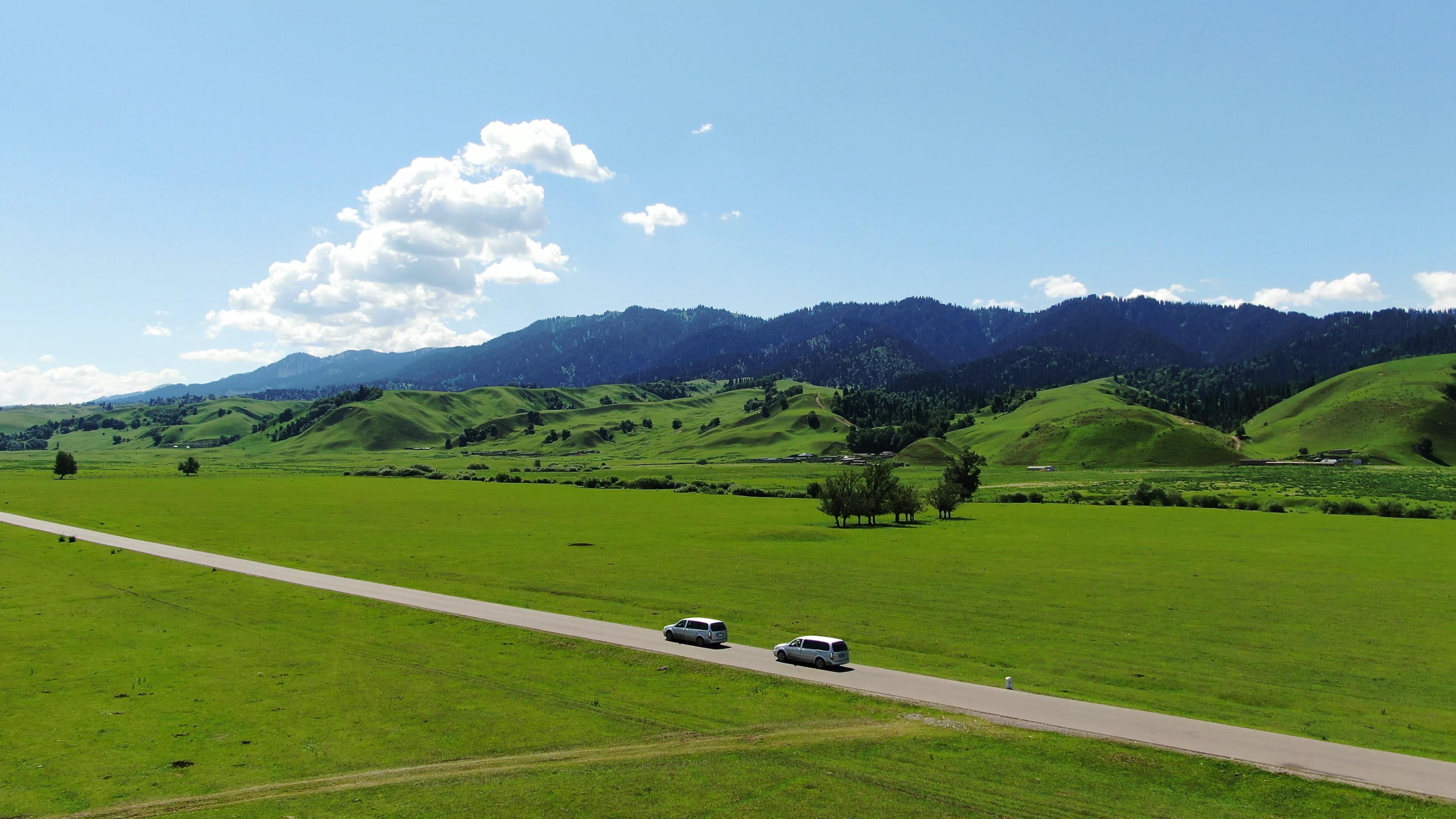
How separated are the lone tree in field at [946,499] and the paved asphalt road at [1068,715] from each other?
67.2 meters

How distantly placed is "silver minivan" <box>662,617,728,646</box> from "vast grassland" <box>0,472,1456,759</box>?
233cm

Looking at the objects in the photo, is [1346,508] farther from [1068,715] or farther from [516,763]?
[516,763]

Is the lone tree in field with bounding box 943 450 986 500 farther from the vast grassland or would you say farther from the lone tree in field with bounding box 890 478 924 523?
the lone tree in field with bounding box 890 478 924 523

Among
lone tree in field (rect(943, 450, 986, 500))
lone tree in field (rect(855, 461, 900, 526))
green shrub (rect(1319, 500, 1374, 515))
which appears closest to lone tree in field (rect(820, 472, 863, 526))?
lone tree in field (rect(855, 461, 900, 526))

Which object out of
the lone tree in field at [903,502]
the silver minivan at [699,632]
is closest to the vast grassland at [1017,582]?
the silver minivan at [699,632]

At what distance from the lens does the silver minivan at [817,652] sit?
3538 cm

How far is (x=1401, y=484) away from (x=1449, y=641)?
13409 cm

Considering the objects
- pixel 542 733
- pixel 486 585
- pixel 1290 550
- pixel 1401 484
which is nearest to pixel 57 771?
pixel 542 733

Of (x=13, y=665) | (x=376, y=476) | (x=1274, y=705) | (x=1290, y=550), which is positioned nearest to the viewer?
(x=1274, y=705)

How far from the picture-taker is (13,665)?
3625 cm

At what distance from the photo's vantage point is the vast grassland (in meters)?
34.0

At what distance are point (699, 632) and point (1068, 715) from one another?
17594 millimetres

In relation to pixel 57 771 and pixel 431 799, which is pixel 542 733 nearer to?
pixel 431 799

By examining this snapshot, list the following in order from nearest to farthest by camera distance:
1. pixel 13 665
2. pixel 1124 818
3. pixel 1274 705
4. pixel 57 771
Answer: pixel 1124 818 → pixel 57 771 → pixel 1274 705 → pixel 13 665
